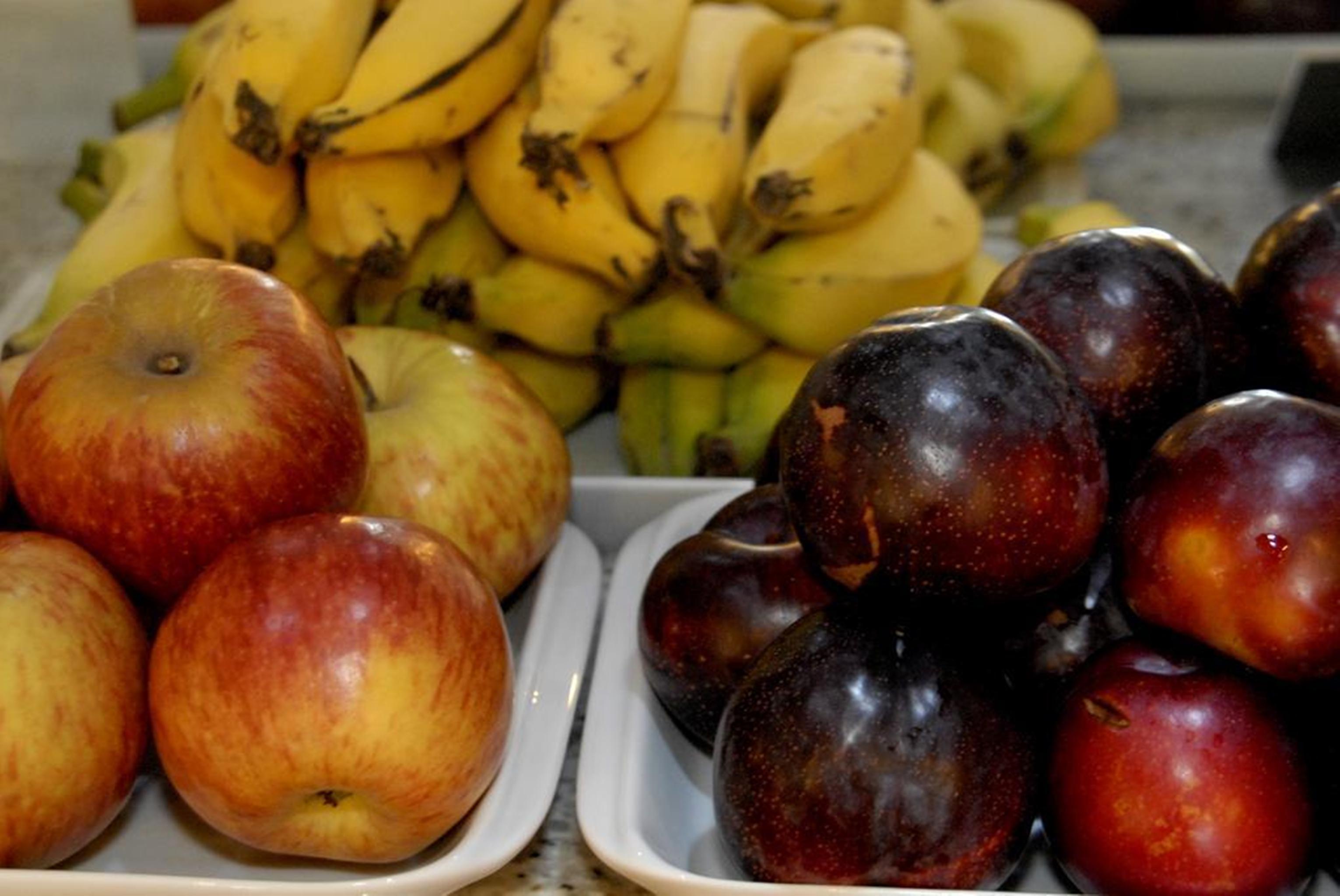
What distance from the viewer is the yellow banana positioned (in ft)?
2.92

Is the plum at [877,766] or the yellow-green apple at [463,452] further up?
the plum at [877,766]

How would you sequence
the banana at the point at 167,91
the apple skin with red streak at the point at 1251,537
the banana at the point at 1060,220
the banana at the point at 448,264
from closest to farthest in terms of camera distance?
the apple skin with red streak at the point at 1251,537
the banana at the point at 448,264
the banana at the point at 1060,220
the banana at the point at 167,91

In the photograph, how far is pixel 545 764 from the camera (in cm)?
70

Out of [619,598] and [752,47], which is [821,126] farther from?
[619,598]

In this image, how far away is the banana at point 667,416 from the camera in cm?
103

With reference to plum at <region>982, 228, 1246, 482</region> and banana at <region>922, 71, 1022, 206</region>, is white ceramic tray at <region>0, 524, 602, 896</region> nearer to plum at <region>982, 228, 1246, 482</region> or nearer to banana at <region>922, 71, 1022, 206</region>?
plum at <region>982, 228, 1246, 482</region>

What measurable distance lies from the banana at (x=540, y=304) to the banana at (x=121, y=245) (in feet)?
0.60

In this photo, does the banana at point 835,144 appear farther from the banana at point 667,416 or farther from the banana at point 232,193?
the banana at point 232,193

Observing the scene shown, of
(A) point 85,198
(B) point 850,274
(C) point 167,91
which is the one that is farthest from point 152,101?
(B) point 850,274

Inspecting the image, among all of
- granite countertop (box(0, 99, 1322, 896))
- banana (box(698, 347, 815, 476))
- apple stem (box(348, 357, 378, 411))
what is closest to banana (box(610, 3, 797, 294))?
banana (box(698, 347, 815, 476))

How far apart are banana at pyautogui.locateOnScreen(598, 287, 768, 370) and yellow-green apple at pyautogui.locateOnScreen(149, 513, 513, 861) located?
360 mm

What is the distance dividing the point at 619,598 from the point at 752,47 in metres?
0.42

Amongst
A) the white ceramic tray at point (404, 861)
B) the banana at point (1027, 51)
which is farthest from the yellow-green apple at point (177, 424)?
the banana at point (1027, 51)

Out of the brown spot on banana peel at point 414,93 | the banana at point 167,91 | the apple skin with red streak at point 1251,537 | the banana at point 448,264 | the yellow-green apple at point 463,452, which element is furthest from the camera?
the banana at point 167,91
